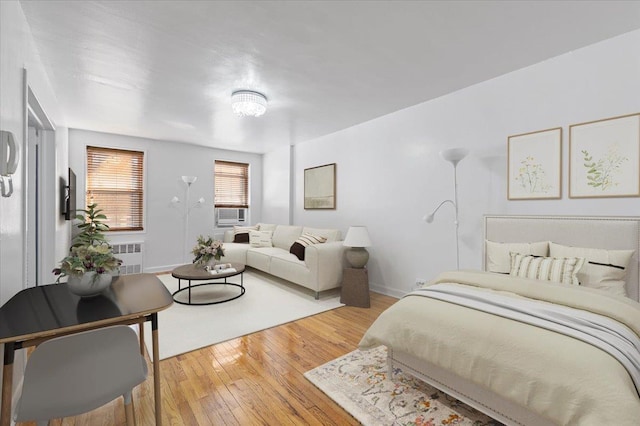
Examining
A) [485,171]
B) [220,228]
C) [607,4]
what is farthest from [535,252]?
[220,228]

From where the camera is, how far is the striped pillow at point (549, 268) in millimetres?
2176

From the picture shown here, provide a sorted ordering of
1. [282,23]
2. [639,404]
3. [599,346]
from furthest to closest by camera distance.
Answer: 1. [282,23]
2. [599,346]
3. [639,404]

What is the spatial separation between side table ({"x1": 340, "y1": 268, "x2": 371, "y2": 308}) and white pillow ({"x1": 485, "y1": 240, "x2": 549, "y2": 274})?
1.43m

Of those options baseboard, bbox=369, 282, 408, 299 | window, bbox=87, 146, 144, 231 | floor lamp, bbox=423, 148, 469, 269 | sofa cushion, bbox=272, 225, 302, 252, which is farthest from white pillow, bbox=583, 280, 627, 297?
window, bbox=87, 146, 144, 231

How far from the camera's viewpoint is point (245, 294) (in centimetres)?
408

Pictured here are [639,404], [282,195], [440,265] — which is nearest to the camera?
[639,404]

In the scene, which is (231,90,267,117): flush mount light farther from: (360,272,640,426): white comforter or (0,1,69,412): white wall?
(360,272,640,426): white comforter

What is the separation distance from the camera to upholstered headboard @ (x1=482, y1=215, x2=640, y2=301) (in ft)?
7.34

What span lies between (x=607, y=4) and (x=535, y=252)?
186cm

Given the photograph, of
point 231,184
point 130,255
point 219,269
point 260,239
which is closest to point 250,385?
point 219,269

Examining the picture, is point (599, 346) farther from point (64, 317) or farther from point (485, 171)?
point (64, 317)

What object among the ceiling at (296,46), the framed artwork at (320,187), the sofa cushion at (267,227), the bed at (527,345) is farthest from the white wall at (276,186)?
the bed at (527,345)

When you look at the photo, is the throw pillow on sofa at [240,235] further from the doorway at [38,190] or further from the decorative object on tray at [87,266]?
the decorative object on tray at [87,266]

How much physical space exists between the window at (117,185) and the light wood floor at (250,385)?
3562mm
